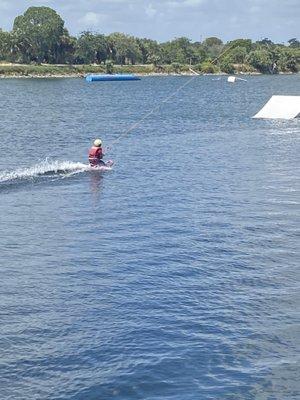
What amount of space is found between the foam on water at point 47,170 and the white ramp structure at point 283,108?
127 ft

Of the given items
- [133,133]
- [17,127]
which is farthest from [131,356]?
[17,127]

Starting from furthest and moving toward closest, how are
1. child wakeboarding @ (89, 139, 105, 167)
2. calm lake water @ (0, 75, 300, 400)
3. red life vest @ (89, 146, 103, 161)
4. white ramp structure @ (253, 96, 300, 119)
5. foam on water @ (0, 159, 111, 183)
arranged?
white ramp structure @ (253, 96, 300, 119) → red life vest @ (89, 146, 103, 161) → child wakeboarding @ (89, 139, 105, 167) → foam on water @ (0, 159, 111, 183) → calm lake water @ (0, 75, 300, 400)

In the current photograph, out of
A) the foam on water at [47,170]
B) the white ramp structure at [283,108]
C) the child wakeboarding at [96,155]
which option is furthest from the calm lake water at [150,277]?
the white ramp structure at [283,108]

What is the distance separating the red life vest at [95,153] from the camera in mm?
46656

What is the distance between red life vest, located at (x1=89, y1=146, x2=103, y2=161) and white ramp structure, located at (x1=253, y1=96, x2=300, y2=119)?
3958 centimetres

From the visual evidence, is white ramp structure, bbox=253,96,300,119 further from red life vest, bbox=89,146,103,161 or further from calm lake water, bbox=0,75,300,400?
red life vest, bbox=89,146,103,161

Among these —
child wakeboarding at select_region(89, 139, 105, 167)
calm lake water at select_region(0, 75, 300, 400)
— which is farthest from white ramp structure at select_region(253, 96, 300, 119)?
child wakeboarding at select_region(89, 139, 105, 167)

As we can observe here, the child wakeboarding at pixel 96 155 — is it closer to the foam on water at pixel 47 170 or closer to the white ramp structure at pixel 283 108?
the foam on water at pixel 47 170

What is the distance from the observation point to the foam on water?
43.8m

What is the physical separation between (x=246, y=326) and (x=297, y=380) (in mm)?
3404

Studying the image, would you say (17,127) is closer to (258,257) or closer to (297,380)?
(258,257)

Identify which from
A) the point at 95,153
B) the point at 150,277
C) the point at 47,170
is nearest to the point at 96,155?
the point at 95,153

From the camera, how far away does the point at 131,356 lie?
20016mm

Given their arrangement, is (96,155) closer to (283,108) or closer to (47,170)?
(47,170)
